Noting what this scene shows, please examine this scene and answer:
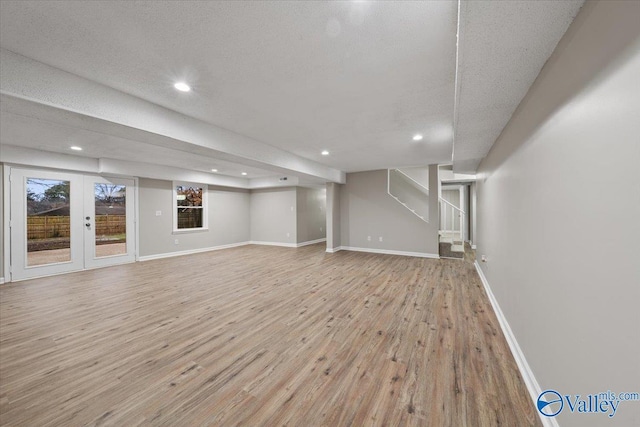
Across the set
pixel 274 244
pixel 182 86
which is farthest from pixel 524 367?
pixel 274 244

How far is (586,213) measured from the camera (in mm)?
1056

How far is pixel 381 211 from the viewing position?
684 cm

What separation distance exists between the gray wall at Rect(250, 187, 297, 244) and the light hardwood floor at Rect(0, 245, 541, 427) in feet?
14.4

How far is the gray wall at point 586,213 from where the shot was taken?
81cm

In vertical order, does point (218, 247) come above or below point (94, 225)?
below

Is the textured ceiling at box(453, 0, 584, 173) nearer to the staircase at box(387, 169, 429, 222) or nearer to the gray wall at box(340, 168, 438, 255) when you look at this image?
the gray wall at box(340, 168, 438, 255)

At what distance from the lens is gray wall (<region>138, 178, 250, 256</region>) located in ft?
20.8

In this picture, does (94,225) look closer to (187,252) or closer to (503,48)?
(187,252)

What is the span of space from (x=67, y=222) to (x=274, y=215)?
203 inches

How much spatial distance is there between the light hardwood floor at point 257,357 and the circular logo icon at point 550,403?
89 millimetres

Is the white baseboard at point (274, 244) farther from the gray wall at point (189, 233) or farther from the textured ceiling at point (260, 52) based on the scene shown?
the textured ceiling at point (260, 52)

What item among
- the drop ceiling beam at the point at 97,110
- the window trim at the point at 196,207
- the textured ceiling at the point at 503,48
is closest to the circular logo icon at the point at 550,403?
the textured ceiling at the point at 503,48

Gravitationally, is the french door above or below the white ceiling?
below

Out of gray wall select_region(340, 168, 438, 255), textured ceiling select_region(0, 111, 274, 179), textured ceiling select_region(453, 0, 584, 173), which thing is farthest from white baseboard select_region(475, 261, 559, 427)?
textured ceiling select_region(0, 111, 274, 179)
